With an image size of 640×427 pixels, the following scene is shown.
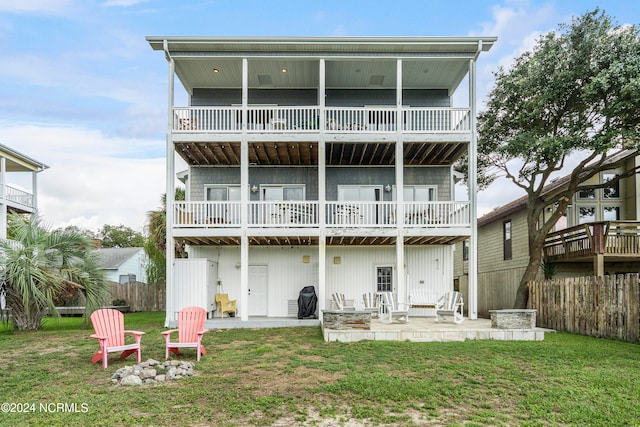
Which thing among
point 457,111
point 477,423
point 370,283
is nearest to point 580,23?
point 457,111

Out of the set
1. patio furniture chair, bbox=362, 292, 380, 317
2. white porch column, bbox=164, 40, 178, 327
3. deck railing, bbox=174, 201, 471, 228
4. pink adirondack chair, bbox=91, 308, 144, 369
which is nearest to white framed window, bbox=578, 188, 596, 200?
deck railing, bbox=174, 201, 471, 228

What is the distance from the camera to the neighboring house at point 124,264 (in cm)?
3678

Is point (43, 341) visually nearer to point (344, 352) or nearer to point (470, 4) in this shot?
point (344, 352)

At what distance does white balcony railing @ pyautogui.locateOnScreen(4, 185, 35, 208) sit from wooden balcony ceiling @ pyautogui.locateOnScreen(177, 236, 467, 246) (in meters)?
15.5

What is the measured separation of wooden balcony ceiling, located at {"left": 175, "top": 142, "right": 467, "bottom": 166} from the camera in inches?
634

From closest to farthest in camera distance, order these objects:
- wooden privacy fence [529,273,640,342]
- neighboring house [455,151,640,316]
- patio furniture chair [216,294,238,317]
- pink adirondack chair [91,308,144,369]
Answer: pink adirondack chair [91,308,144,369] → wooden privacy fence [529,273,640,342] → patio furniture chair [216,294,238,317] → neighboring house [455,151,640,316]

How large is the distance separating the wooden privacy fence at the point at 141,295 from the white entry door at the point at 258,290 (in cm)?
1047

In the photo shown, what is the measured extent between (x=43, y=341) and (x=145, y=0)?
1089 centimetres

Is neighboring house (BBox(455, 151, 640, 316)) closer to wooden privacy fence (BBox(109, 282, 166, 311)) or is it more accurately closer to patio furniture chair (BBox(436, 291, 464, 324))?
patio furniture chair (BBox(436, 291, 464, 324))

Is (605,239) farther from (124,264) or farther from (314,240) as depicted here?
(124,264)

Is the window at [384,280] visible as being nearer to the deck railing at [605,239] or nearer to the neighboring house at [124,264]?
the deck railing at [605,239]

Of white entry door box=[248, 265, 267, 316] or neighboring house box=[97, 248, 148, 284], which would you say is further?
neighboring house box=[97, 248, 148, 284]

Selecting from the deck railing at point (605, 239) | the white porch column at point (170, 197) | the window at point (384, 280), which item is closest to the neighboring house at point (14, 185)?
the white porch column at point (170, 197)

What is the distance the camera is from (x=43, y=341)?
12.2m
